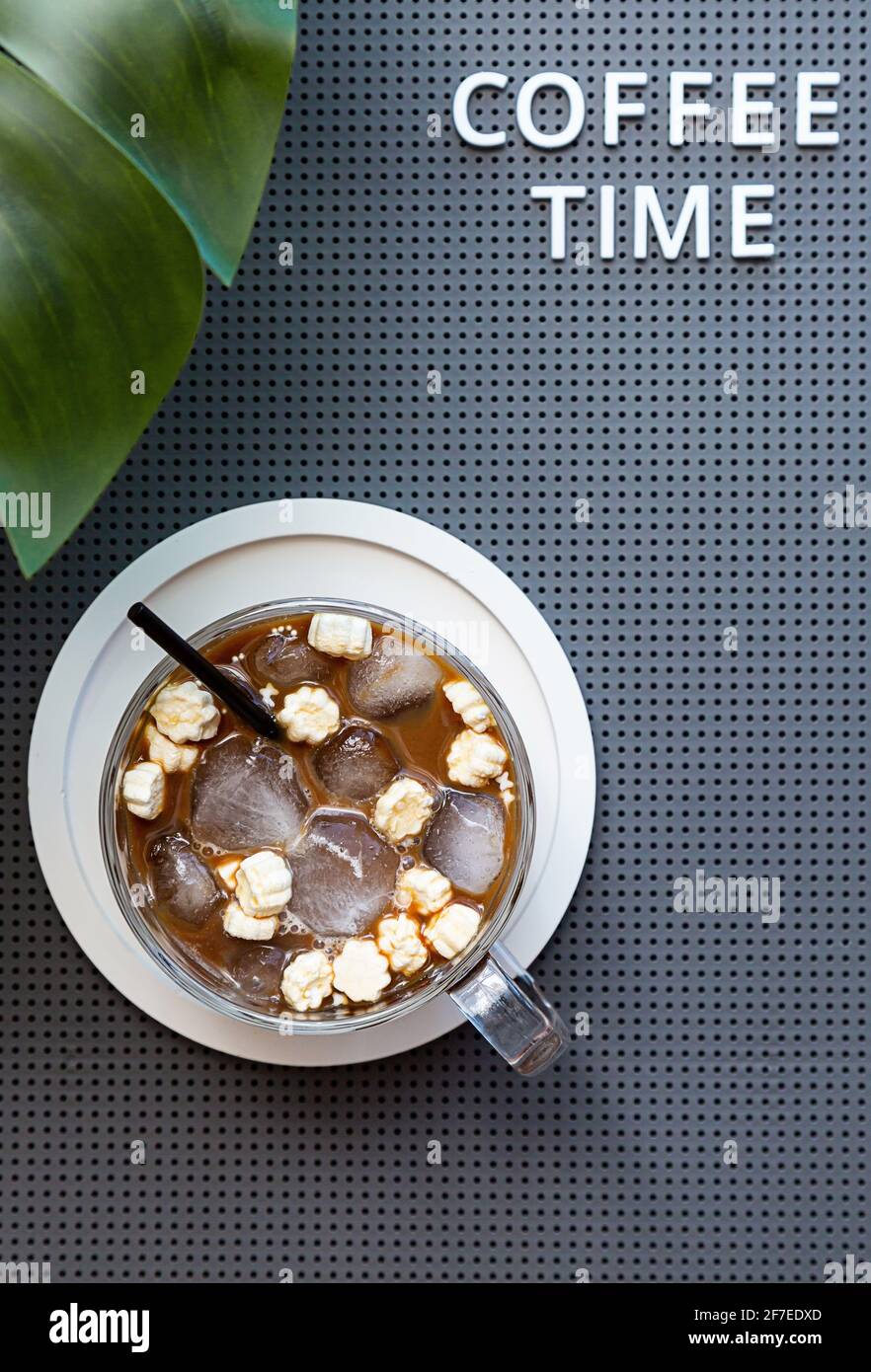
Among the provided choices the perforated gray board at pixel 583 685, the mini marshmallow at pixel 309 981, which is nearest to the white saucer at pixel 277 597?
the perforated gray board at pixel 583 685

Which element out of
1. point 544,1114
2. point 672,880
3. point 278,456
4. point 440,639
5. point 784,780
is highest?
point 278,456

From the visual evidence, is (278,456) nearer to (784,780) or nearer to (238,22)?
(238,22)

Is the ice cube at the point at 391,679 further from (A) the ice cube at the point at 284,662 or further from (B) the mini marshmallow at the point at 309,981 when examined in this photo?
(B) the mini marshmallow at the point at 309,981

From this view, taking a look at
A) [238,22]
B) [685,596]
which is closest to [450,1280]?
[685,596]

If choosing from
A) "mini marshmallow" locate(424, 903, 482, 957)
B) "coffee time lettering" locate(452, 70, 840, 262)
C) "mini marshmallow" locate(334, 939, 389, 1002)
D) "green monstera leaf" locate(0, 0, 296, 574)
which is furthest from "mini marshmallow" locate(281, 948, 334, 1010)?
"coffee time lettering" locate(452, 70, 840, 262)

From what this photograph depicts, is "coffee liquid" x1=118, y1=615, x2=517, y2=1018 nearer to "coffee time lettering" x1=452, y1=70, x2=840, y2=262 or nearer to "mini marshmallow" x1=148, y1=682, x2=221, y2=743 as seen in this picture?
"mini marshmallow" x1=148, y1=682, x2=221, y2=743

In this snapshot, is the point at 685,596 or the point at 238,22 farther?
the point at 685,596
